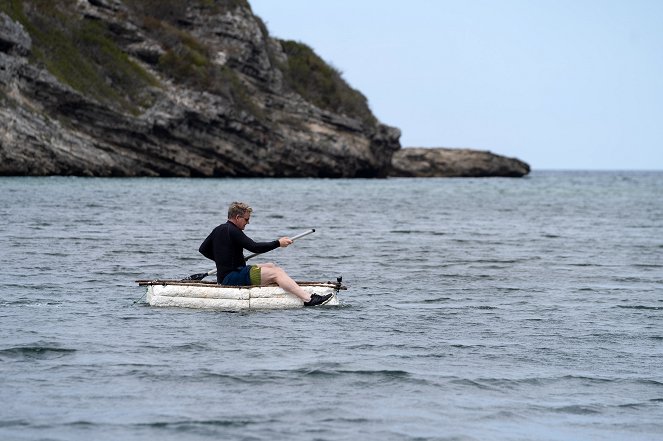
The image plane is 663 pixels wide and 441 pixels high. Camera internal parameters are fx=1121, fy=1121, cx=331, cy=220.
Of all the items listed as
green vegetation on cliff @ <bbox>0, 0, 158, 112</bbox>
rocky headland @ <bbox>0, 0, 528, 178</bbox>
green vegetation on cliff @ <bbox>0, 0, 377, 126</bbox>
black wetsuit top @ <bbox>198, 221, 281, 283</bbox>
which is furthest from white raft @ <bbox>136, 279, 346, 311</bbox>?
green vegetation on cliff @ <bbox>0, 0, 158, 112</bbox>

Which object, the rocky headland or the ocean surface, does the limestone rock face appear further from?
the ocean surface

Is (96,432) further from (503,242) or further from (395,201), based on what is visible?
(395,201)

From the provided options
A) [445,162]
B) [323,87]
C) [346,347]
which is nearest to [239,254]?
[346,347]

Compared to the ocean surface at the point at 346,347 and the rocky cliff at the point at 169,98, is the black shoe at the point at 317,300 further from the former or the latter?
the rocky cliff at the point at 169,98

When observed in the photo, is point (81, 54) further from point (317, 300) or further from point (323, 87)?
point (317, 300)

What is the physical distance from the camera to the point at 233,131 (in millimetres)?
84188

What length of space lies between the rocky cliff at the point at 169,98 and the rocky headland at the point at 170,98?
0.11m

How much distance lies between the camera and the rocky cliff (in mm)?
68500

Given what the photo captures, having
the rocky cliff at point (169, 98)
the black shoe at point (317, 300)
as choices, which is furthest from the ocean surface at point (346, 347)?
the rocky cliff at point (169, 98)

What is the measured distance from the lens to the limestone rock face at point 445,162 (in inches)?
5522

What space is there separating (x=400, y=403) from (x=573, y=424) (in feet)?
5.86

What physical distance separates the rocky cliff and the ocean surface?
37.3 meters

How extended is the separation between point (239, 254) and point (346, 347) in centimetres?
385

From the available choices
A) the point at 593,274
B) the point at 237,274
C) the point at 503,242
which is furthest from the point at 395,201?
the point at 237,274
